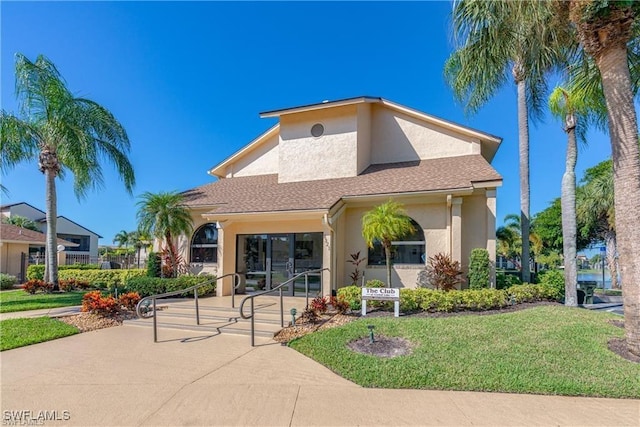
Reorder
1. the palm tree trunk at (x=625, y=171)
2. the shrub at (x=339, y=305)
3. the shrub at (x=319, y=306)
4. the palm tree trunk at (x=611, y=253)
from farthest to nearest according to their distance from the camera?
the palm tree trunk at (x=611, y=253) → the shrub at (x=339, y=305) → the shrub at (x=319, y=306) → the palm tree trunk at (x=625, y=171)

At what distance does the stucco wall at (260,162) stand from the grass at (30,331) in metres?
10.4

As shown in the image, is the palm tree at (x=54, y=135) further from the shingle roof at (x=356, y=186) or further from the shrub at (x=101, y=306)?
the shrub at (x=101, y=306)

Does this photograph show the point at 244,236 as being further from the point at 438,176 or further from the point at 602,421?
the point at 602,421

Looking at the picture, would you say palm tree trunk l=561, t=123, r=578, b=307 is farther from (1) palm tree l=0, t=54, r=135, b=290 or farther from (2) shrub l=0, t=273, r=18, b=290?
(2) shrub l=0, t=273, r=18, b=290

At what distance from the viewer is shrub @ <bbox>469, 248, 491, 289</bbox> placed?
10.3 metres

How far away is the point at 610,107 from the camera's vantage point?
645 cm

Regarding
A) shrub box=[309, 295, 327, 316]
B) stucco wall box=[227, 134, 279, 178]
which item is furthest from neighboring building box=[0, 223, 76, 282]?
shrub box=[309, 295, 327, 316]

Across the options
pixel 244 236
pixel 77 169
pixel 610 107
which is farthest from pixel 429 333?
pixel 77 169

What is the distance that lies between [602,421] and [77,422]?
6.43 m

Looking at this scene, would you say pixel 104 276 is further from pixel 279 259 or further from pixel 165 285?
pixel 279 259

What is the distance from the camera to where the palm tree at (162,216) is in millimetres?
13727

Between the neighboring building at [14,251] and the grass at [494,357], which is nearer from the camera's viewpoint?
the grass at [494,357]

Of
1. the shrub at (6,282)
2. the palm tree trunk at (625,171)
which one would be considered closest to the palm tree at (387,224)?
the palm tree trunk at (625,171)
